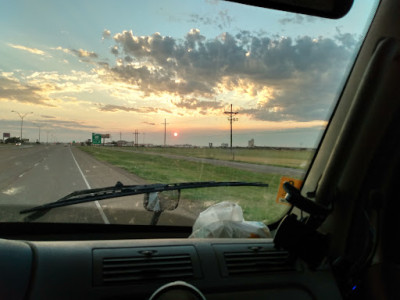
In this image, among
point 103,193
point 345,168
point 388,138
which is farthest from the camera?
point 103,193

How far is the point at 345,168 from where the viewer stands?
290cm

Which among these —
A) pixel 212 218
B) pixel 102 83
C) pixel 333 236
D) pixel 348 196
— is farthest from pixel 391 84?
pixel 102 83

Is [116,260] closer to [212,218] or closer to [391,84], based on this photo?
[212,218]

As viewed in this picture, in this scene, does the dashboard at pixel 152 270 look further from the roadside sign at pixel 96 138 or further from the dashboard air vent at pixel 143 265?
the roadside sign at pixel 96 138

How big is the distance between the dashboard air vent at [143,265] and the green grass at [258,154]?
1.43m

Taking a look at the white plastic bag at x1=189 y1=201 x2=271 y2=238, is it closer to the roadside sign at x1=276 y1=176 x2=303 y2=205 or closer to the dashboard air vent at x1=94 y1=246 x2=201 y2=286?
the roadside sign at x1=276 y1=176 x2=303 y2=205

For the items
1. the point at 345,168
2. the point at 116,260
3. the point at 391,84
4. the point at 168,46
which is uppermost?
the point at 168,46

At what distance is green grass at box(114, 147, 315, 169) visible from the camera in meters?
3.57

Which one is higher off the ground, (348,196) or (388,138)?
(388,138)

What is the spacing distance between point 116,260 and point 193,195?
5.19 ft

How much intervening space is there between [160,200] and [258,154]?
1716 millimetres

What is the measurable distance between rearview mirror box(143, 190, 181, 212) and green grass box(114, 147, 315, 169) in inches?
46.6

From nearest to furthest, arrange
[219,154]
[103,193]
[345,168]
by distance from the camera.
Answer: [345,168], [103,193], [219,154]

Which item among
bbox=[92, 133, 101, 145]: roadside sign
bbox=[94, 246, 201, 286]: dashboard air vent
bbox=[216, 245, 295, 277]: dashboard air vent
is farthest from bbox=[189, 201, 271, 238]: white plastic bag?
bbox=[92, 133, 101, 145]: roadside sign
